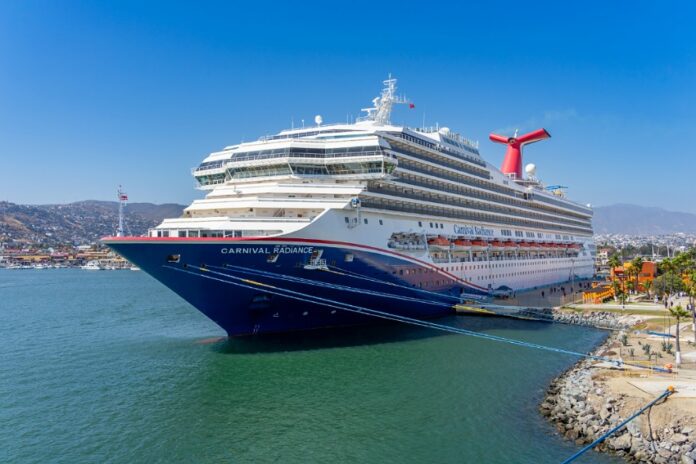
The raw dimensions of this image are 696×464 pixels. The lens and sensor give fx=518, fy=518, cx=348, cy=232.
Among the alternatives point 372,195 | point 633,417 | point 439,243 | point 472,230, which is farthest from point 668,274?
point 633,417

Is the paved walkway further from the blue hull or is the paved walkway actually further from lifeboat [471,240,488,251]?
the blue hull

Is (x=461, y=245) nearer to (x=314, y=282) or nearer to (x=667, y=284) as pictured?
(x=314, y=282)

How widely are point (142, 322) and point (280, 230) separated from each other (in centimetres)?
1758

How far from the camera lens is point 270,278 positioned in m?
23.0

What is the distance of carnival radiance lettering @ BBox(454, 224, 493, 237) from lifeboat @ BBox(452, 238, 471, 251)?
0.70 m

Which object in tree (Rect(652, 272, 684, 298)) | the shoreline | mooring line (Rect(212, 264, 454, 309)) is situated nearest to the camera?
the shoreline

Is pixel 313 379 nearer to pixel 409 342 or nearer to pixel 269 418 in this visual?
pixel 269 418

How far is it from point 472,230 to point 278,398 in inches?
933

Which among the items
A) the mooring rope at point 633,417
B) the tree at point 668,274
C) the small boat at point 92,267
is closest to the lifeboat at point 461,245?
the tree at point 668,274

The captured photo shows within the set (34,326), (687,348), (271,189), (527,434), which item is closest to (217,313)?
(271,189)

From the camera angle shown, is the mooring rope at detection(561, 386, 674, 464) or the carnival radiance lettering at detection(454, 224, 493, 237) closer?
the mooring rope at detection(561, 386, 674, 464)

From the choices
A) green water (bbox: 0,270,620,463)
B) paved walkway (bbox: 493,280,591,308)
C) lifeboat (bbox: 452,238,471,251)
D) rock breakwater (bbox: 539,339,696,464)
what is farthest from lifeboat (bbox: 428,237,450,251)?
rock breakwater (bbox: 539,339,696,464)

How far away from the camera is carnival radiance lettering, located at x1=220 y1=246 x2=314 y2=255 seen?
22.1m

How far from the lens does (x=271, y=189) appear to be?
84.1 ft
